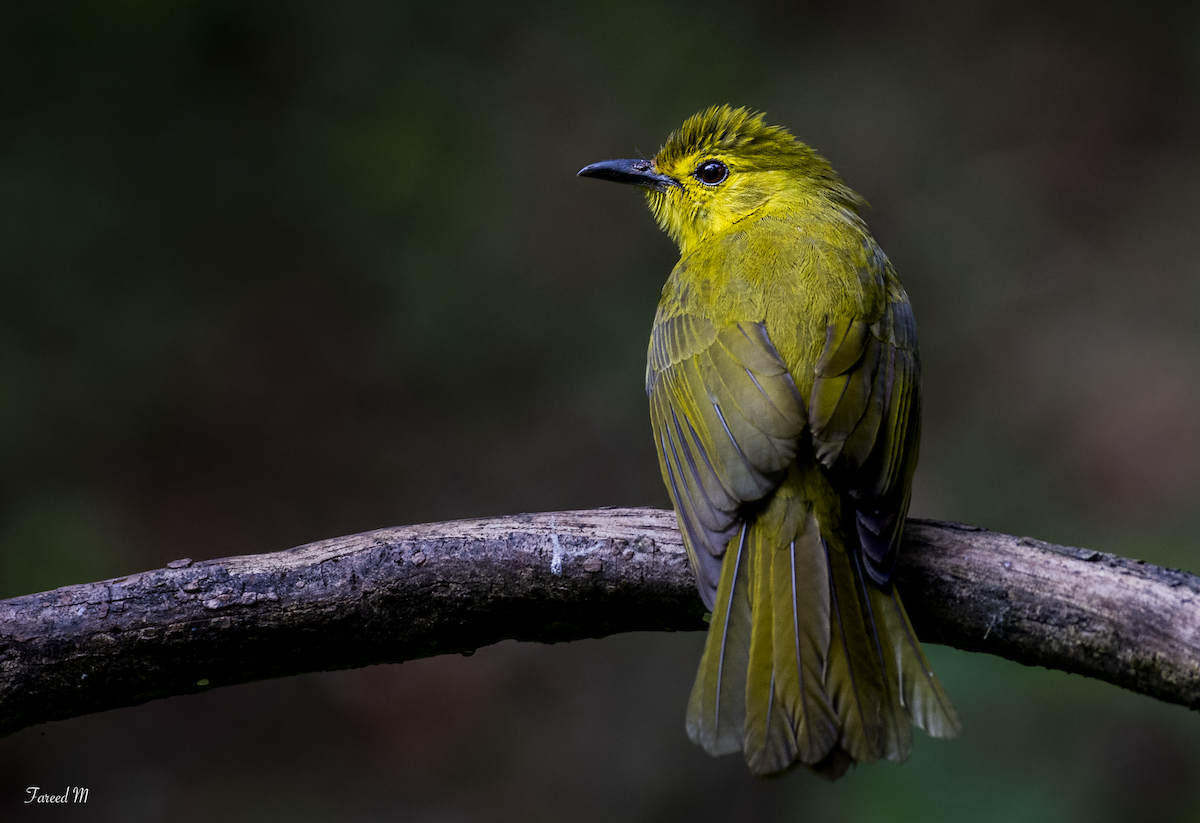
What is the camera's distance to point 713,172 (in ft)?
13.1

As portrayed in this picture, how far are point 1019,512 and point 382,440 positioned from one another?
350 cm

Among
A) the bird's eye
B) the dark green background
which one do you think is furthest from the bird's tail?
the dark green background

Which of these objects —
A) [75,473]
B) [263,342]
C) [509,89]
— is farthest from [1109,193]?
[75,473]

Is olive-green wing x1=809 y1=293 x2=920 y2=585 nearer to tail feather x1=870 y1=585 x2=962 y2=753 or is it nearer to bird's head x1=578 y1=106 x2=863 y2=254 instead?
tail feather x1=870 y1=585 x2=962 y2=753

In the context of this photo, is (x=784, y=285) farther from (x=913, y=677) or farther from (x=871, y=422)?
(x=913, y=677)

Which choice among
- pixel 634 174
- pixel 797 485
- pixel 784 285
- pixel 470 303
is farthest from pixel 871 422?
pixel 470 303

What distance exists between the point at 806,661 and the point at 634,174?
7.26 ft

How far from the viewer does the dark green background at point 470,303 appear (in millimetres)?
5371

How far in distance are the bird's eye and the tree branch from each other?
158cm

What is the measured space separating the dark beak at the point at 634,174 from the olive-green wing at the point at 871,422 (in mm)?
1207

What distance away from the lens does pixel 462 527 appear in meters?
2.82

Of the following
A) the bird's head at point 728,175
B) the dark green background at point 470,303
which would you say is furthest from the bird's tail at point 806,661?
the dark green background at point 470,303

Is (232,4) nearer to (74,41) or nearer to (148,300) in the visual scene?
(74,41)

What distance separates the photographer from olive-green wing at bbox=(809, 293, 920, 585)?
2.62 m
